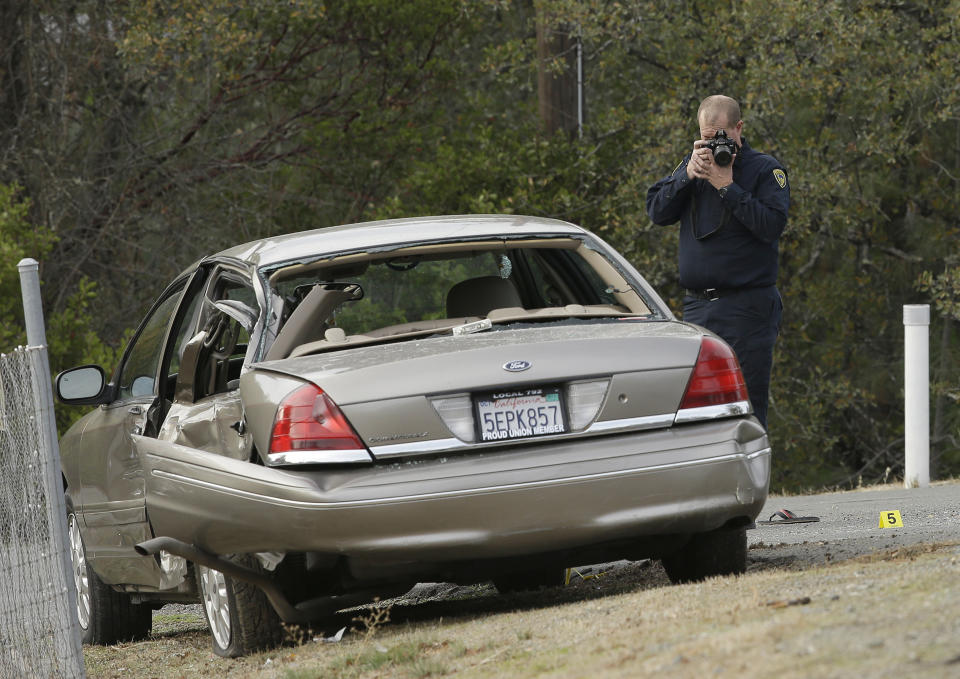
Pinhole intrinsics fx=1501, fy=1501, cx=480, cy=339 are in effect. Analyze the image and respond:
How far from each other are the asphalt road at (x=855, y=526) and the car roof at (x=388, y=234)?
5.81 feet

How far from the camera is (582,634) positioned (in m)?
4.71

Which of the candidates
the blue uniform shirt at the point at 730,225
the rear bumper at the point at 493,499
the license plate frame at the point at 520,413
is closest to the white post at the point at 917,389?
the blue uniform shirt at the point at 730,225

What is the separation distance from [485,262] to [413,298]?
35 centimetres

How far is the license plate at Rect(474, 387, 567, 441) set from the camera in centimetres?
505

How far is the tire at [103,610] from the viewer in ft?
23.8

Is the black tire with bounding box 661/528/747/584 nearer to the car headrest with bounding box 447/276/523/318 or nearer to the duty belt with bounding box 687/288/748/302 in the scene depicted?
the car headrest with bounding box 447/276/523/318

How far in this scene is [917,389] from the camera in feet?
33.1

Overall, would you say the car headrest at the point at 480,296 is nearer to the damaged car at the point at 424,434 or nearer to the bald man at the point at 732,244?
the damaged car at the point at 424,434

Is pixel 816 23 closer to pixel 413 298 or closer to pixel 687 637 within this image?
pixel 413 298

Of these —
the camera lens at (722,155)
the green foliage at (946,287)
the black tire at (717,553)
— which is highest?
the camera lens at (722,155)

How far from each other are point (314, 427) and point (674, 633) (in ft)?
4.57

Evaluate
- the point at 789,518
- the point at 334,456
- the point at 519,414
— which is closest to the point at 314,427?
the point at 334,456

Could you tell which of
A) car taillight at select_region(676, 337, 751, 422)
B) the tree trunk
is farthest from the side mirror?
the tree trunk

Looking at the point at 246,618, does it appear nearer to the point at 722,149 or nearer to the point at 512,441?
the point at 512,441
